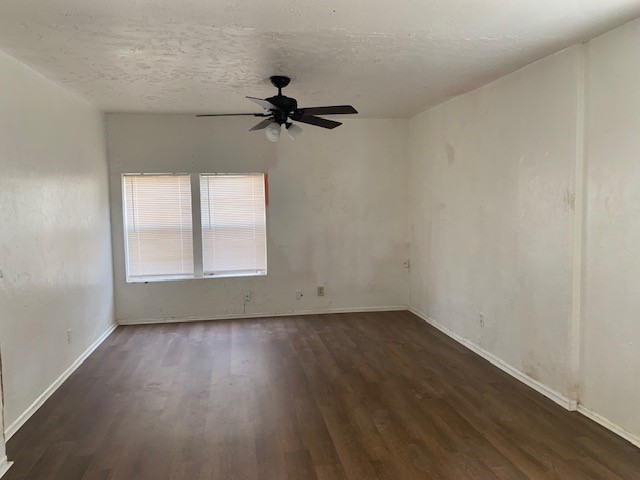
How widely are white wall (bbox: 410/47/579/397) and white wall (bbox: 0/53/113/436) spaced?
3759mm

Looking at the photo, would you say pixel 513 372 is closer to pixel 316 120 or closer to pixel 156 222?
pixel 316 120

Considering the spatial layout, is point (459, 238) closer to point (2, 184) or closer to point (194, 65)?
point (194, 65)

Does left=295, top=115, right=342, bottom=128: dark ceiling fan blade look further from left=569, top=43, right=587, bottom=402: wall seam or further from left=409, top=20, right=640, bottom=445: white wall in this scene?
left=569, top=43, right=587, bottom=402: wall seam

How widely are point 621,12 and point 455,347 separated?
10.2ft

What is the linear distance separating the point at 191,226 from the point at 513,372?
3.87 m

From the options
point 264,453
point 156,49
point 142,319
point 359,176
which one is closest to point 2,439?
point 264,453

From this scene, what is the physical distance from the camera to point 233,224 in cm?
556

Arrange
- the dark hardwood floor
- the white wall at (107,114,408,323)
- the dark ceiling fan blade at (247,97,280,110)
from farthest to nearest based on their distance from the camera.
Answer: the white wall at (107,114,408,323), the dark ceiling fan blade at (247,97,280,110), the dark hardwood floor

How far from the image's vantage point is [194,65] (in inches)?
131

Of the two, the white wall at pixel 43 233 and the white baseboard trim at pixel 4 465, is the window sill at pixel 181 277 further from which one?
the white baseboard trim at pixel 4 465

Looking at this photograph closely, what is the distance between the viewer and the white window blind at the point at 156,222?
5355 mm

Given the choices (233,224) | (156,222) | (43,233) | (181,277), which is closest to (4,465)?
(43,233)

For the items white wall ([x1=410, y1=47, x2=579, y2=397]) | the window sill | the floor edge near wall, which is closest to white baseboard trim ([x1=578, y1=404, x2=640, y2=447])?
the floor edge near wall

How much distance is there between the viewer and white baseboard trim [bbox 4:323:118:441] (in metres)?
2.88
